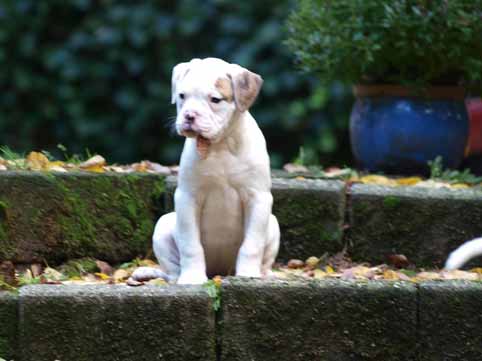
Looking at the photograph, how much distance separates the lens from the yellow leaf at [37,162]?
569 centimetres

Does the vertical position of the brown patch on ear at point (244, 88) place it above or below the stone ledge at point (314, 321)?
above

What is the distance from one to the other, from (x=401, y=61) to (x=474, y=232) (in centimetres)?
141

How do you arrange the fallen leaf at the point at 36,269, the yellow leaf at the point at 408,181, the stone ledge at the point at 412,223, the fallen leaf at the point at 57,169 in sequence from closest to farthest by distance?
the fallen leaf at the point at 36,269 → the stone ledge at the point at 412,223 → the fallen leaf at the point at 57,169 → the yellow leaf at the point at 408,181

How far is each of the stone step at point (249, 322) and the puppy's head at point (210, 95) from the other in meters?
0.58

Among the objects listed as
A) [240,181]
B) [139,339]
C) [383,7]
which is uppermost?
[383,7]

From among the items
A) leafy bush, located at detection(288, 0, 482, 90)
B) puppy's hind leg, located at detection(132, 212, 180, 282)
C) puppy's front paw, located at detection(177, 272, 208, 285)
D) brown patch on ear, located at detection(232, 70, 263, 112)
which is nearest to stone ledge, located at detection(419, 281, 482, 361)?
puppy's front paw, located at detection(177, 272, 208, 285)

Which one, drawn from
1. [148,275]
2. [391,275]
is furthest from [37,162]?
[391,275]

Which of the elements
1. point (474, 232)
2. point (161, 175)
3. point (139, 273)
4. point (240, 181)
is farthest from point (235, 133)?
point (474, 232)

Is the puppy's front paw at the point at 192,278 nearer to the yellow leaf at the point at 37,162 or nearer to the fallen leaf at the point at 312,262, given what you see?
the fallen leaf at the point at 312,262

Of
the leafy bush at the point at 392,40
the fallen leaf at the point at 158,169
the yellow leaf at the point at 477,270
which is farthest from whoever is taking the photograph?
the leafy bush at the point at 392,40

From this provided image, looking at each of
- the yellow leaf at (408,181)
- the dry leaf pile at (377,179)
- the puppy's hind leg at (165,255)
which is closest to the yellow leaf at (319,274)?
the puppy's hind leg at (165,255)

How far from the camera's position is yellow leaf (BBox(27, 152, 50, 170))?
5688mm

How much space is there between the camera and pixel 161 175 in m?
5.65

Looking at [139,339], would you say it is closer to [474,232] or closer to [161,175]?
[161,175]
